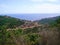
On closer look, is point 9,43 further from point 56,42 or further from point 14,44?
point 56,42

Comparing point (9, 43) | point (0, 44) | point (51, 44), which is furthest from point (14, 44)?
point (51, 44)

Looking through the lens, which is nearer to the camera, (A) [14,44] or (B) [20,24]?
(A) [14,44]

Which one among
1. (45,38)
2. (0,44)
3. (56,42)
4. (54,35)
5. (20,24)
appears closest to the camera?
(0,44)

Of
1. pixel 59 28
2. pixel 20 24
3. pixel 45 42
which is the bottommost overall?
pixel 20 24

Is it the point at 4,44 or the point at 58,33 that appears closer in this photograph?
the point at 4,44

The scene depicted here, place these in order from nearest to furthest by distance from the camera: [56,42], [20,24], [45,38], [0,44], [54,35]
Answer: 1. [0,44]
2. [56,42]
3. [54,35]
4. [45,38]
5. [20,24]

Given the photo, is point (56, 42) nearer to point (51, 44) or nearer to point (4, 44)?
point (51, 44)

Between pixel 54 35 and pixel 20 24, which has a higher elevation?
pixel 54 35

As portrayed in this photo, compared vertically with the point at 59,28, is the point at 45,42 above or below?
below

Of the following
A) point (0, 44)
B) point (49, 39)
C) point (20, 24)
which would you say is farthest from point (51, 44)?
point (20, 24)
